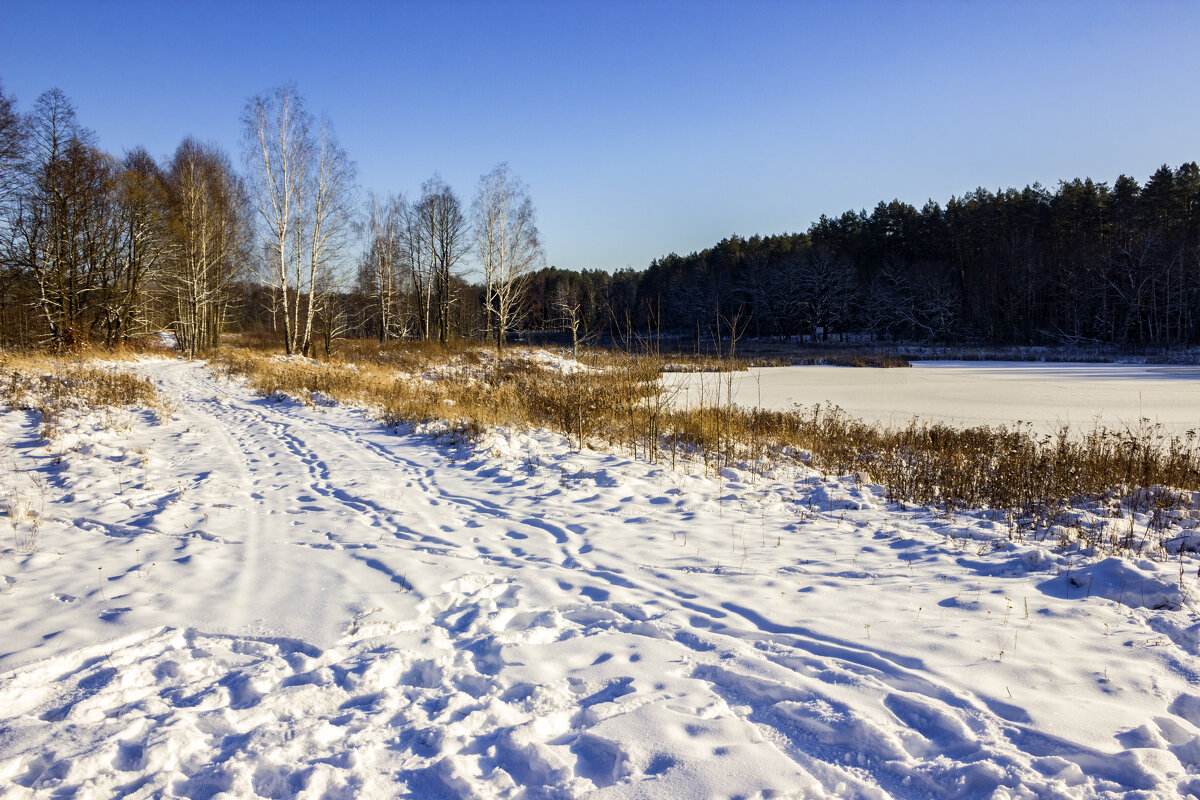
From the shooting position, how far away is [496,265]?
28.2 m

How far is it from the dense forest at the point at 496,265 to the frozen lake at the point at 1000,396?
4019mm

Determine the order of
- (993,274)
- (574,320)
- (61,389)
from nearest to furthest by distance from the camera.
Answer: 1. (574,320)
2. (61,389)
3. (993,274)

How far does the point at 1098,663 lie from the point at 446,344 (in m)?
28.2

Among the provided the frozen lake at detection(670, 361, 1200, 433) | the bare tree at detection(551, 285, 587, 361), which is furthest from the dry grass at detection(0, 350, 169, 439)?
the frozen lake at detection(670, 361, 1200, 433)

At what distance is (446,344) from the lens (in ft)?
93.8

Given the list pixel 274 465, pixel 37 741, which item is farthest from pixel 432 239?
pixel 37 741

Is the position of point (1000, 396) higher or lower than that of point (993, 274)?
lower

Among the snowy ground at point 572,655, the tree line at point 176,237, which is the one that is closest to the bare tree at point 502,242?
Result: the tree line at point 176,237

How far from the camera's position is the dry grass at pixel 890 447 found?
227 inches

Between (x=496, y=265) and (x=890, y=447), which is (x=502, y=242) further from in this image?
(x=890, y=447)

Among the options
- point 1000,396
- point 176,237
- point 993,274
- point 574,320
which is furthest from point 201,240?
point 993,274

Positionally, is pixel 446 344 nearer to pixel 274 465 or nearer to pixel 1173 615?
pixel 274 465

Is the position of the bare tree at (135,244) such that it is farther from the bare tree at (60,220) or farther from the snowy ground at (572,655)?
the snowy ground at (572,655)

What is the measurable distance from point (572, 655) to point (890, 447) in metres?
7.36
